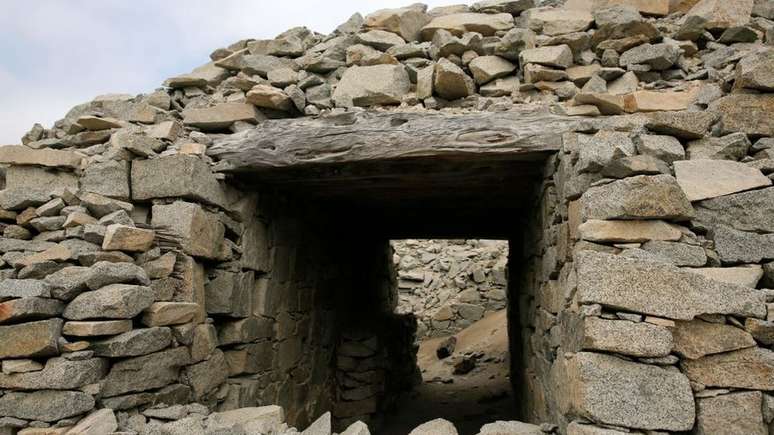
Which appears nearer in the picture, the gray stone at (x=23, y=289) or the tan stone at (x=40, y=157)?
the gray stone at (x=23, y=289)

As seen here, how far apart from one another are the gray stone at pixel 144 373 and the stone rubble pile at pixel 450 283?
10881 millimetres

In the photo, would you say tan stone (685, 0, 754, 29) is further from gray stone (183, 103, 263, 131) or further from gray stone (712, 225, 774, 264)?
gray stone (183, 103, 263, 131)

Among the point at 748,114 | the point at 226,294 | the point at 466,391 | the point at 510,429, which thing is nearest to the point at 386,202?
the point at 226,294

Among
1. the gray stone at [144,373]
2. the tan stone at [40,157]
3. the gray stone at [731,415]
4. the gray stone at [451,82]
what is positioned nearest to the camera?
the gray stone at [731,415]

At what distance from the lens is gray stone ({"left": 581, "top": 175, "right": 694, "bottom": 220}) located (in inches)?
100.0

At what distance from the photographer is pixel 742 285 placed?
2293mm

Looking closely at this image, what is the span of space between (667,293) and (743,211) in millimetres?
826

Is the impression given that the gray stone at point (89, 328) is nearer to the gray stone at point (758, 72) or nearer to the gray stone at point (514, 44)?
the gray stone at point (514, 44)

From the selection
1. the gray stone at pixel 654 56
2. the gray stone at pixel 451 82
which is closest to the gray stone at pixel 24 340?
the gray stone at pixel 451 82

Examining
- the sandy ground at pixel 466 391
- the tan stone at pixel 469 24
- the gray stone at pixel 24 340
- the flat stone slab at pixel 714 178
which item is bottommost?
the sandy ground at pixel 466 391

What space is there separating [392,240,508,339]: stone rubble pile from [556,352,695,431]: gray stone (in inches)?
468

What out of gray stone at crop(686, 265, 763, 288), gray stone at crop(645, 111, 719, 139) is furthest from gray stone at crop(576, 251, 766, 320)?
gray stone at crop(645, 111, 719, 139)

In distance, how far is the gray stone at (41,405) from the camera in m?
2.71

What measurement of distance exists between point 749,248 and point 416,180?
2.67 m
